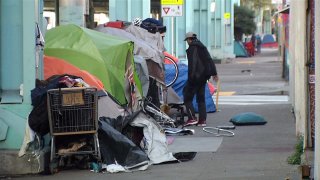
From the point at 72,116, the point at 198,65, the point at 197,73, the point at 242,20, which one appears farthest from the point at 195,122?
the point at 242,20

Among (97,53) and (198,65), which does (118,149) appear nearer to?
(97,53)

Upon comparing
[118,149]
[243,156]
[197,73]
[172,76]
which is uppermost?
[197,73]

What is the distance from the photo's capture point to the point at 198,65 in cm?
1591

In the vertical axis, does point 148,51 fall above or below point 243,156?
above

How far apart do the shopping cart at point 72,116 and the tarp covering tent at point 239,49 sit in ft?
176

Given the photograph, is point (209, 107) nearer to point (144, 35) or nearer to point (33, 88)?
point (144, 35)

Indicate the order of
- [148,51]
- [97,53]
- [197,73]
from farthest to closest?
1. [197,73]
2. [148,51]
3. [97,53]

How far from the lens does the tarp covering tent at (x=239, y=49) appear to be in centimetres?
6391

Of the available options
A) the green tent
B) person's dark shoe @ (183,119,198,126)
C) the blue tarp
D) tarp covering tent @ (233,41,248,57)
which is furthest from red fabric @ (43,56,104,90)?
tarp covering tent @ (233,41,248,57)

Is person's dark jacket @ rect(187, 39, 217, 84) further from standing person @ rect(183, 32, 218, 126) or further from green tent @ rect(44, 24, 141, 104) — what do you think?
green tent @ rect(44, 24, 141, 104)

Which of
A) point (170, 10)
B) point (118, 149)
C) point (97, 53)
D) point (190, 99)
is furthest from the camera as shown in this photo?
point (170, 10)

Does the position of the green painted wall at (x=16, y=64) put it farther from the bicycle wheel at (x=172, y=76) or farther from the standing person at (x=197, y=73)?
the bicycle wheel at (x=172, y=76)

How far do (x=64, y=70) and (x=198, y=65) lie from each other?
4.06 metres

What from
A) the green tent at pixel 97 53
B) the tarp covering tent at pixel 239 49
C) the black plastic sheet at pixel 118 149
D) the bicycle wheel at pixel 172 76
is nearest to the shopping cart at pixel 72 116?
the black plastic sheet at pixel 118 149
